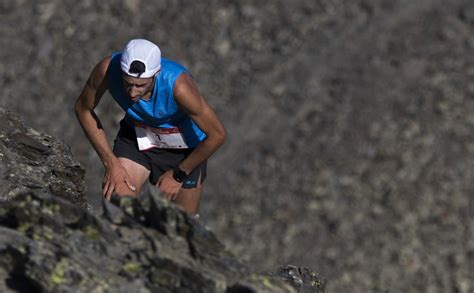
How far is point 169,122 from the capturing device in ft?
30.6

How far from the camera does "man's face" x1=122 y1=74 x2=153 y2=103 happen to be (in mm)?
8312

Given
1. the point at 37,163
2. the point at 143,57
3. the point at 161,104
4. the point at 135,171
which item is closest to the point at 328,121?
the point at 37,163

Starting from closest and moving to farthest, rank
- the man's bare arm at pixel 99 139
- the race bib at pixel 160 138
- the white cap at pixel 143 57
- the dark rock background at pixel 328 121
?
the white cap at pixel 143 57 < the man's bare arm at pixel 99 139 < the race bib at pixel 160 138 < the dark rock background at pixel 328 121

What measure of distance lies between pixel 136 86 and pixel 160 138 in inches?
51.9

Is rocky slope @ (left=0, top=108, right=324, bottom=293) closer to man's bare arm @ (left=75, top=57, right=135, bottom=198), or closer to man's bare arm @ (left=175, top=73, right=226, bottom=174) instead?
man's bare arm @ (left=175, top=73, right=226, bottom=174)

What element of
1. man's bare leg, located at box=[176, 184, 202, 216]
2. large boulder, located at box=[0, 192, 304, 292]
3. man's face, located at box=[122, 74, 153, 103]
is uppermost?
man's face, located at box=[122, 74, 153, 103]

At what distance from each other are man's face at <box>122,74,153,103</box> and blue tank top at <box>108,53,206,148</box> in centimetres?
14

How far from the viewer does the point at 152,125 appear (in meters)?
9.42

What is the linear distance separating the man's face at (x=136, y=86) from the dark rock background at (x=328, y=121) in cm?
1565

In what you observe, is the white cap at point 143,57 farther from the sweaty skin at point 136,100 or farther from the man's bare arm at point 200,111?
the man's bare arm at point 200,111

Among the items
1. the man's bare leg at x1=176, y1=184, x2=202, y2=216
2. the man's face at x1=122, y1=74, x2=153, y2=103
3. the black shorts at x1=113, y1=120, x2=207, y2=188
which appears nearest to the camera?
the man's face at x1=122, y1=74, x2=153, y2=103

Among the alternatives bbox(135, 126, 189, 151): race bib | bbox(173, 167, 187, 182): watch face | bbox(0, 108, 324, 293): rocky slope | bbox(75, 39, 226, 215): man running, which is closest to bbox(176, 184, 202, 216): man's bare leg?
bbox(75, 39, 226, 215): man running

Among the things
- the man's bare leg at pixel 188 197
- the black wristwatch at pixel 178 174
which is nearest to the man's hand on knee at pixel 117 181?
the black wristwatch at pixel 178 174

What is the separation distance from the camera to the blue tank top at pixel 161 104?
28.1ft
